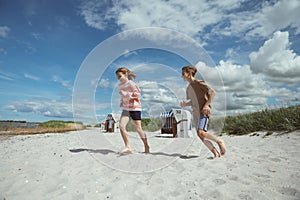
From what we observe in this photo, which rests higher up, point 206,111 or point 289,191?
point 206,111

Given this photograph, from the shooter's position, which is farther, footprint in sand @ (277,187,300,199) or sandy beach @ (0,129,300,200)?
sandy beach @ (0,129,300,200)

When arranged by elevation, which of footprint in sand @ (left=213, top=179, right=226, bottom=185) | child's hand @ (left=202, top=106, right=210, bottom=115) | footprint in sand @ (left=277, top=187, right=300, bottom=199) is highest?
child's hand @ (left=202, top=106, right=210, bottom=115)

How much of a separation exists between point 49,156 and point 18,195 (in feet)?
6.29

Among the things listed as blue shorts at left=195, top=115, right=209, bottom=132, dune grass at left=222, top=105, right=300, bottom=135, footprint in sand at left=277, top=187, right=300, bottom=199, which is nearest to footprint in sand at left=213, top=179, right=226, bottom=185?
footprint in sand at left=277, top=187, right=300, bottom=199

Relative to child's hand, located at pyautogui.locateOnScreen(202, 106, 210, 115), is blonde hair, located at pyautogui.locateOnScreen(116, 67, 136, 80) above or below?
above

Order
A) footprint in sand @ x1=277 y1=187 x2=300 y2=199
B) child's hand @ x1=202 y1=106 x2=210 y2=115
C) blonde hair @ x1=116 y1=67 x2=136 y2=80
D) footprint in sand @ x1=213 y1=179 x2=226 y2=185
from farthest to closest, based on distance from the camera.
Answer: blonde hair @ x1=116 y1=67 x2=136 y2=80 < child's hand @ x1=202 y1=106 x2=210 y2=115 < footprint in sand @ x1=213 y1=179 x2=226 y2=185 < footprint in sand @ x1=277 y1=187 x2=300 y2=199

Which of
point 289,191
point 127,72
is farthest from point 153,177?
point 127,72

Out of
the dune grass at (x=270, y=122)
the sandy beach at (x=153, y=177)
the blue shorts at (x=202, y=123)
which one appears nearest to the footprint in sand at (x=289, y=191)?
the sandy beach at (x=153, y=177)

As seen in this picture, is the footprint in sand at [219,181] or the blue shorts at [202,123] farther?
the blue shorts at [202,123]

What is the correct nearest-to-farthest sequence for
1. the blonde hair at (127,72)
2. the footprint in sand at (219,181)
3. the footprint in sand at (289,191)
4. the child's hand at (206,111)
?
1. the footprint in sand at (289,191)
2. the footprint in sand at (219,181)
3. the child's hand at (206,111)
4. the blonde hair at (127,72)

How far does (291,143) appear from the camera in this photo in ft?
17.0

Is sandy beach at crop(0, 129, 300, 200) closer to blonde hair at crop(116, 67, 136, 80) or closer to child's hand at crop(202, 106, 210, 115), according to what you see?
child's hand at crop(202, 106, 210, 115)

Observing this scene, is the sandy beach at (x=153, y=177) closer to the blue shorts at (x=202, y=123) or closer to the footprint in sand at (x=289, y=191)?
the footprint in sand at (x=289, y=191)

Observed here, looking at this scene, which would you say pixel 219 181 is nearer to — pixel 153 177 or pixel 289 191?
pixel 289 191
